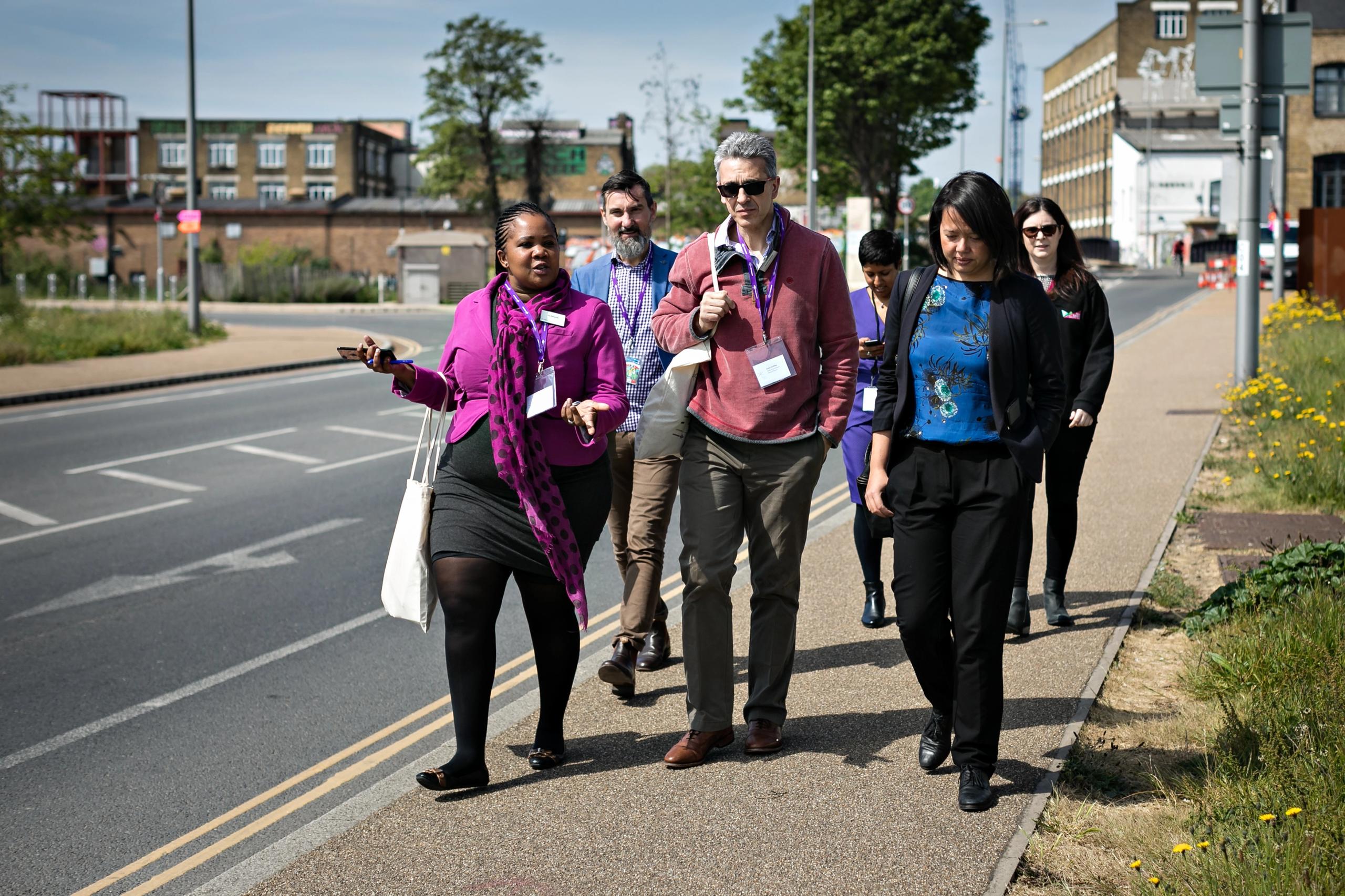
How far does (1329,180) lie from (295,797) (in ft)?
222

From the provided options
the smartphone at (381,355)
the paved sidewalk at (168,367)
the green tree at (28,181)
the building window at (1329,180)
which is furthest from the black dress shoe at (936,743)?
the building window at (1329,180)

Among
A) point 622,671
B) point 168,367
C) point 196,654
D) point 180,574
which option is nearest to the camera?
point 622,671

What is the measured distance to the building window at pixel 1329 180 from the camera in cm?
6284

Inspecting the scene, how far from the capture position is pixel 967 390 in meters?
4.43

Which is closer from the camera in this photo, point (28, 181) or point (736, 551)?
point (736, 551)

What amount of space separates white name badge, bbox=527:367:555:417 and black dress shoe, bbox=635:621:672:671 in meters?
1.72

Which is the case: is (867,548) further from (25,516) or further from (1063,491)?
(25,516)

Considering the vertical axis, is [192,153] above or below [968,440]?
above

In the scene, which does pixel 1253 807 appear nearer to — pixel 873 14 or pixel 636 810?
pixel 636 810

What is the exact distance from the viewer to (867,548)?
659 cm

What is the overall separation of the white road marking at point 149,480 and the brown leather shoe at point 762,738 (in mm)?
8117

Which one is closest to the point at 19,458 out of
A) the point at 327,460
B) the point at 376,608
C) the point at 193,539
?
the point at 327,460

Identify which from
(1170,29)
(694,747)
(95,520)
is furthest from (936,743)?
(1170,29)

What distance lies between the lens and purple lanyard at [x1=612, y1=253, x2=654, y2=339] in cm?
589
